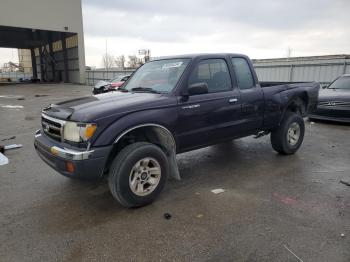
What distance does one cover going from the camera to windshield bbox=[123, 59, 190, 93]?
13.3 ft

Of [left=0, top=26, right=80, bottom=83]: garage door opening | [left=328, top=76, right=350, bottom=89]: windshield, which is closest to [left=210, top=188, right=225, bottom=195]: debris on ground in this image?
[left=328, top=76, right=350, bottom=89]: windshield

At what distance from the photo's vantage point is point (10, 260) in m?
2.63

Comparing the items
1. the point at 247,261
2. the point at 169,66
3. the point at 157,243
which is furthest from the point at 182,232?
the point at 169,66

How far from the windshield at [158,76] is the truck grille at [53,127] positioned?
1.32 m

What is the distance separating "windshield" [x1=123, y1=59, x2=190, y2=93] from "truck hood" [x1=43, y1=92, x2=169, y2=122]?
0.27 m

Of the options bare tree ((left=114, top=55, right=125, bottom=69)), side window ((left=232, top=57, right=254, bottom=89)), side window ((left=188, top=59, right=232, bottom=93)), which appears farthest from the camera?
bare tree ((left=114, top=55, right=125, bottom=69))

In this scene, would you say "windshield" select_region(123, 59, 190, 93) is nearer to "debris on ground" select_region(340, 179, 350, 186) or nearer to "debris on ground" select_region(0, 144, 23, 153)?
"debris on ground" select_region(340, 179, 350, 186)

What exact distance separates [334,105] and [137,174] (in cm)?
745

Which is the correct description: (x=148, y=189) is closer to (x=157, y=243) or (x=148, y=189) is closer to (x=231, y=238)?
(x=157, y=243)

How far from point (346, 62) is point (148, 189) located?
579 inches

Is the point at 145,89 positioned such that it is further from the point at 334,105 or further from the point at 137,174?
the point at 334,105

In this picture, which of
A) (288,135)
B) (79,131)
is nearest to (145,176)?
(79,131)

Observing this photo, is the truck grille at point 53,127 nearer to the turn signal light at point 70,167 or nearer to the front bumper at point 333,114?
the turn signal light at point 70,167

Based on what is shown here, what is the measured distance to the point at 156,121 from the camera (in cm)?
357
